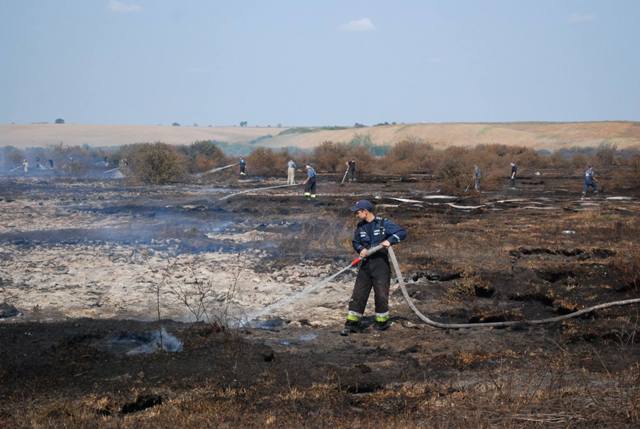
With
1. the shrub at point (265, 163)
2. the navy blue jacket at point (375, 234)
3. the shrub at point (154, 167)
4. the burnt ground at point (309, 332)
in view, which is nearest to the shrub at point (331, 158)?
the shrub at point (265, 163)

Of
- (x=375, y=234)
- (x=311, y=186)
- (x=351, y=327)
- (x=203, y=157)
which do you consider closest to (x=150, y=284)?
(x=351, y=327)

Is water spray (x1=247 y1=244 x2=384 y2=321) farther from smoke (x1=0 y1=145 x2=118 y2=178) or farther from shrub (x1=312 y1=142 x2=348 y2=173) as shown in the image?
shrub (x1=312 y1=142 x2=348 y2=173)

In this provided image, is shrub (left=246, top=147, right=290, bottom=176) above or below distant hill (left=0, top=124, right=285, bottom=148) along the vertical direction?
below

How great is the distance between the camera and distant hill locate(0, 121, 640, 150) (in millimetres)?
91625

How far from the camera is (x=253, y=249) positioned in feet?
48.2

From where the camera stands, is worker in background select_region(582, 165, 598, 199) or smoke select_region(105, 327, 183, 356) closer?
smoke select_region(105, 327, 183, 356)

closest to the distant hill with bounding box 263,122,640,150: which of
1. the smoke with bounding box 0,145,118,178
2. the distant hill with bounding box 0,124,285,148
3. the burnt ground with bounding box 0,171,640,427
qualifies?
the distant hill with bounding box 0,124,285,148

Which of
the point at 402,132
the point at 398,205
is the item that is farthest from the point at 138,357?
the point at 402,132

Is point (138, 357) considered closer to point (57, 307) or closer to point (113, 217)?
point (57, 307)

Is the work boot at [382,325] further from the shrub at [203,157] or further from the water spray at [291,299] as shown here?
the shrub at [203,157]

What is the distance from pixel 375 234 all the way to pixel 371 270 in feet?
1.52

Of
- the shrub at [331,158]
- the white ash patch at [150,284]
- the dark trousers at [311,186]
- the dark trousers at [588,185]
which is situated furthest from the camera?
the shrub at [331,158]

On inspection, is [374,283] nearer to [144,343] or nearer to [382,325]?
[382,325]

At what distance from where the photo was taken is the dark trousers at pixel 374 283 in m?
8.66
